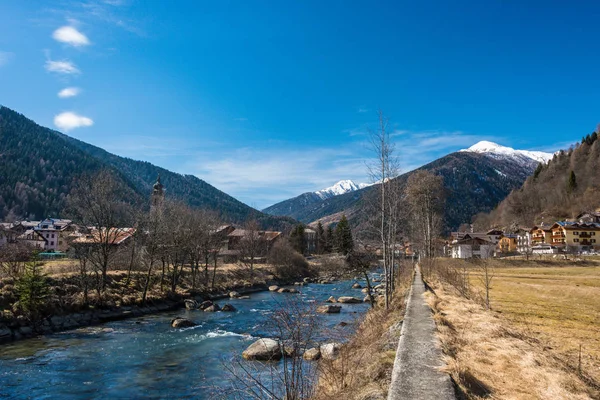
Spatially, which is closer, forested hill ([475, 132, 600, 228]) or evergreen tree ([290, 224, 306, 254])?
evergreen tree ([290, 224, 306, 254])

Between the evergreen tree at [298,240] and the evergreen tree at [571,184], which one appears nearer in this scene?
the evergreen tree at [298,240]

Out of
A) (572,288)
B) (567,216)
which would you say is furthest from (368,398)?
(567,216)

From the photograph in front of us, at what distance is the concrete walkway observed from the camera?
5836mm

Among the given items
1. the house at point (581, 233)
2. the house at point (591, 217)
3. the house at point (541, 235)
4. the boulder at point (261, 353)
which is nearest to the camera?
the boulder at point (261, 353)

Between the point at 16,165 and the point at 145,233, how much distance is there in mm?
144820

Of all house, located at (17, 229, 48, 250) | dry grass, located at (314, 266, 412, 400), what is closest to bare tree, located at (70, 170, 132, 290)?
house, located at (17, 229, 48, 250)

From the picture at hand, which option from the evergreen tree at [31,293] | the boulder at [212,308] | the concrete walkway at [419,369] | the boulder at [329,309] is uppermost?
the concrete walkway at [419,369]

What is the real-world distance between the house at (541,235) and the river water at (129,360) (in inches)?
3551

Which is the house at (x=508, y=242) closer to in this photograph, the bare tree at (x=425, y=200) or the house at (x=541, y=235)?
the house at (x=541, y=235)

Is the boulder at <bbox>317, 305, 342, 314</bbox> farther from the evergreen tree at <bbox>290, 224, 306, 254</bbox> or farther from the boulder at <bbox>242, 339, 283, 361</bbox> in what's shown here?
the evergreen tree at <bbox>290, 224, 306, 254</bbox>

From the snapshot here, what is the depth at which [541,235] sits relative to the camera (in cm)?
9881

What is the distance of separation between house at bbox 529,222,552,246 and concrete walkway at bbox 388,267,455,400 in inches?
4044

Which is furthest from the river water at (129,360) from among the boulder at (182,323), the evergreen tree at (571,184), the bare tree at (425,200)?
the evergreen tree at (571,184)

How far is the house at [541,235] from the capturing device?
9619cm
